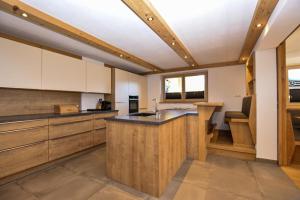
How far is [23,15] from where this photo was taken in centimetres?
182

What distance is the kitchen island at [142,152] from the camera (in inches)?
67.1

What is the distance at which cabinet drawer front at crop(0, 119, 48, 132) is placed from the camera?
1.96 m

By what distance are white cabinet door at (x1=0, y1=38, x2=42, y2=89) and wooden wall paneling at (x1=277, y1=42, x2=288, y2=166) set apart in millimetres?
4201

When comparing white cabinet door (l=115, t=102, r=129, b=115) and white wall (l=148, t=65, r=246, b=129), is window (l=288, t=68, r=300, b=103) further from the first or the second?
white cabinet door (l=115, t=102, r=129, b=115)

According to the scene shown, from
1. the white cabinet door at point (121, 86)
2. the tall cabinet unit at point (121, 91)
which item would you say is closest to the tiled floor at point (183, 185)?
the tall cabinet unit at point (121, 91)

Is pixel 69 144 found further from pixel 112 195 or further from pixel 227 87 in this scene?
pixel 227 87

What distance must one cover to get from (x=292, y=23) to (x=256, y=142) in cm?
197

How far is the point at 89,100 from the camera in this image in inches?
155

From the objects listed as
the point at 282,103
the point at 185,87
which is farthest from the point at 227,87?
the point at 282,103

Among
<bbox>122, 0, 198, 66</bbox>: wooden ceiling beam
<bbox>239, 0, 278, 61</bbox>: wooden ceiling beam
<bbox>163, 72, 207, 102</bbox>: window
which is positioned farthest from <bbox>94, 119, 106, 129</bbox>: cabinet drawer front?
<bbox>239, 0, 278, 61</bbox>: wooden ceiling beam

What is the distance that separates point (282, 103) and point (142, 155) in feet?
8.22

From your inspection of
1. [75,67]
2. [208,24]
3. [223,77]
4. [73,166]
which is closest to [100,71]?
[75,67]

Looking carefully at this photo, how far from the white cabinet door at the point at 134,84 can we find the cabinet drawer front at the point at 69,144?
81.2 inches

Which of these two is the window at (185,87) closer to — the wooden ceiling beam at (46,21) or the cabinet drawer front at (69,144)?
the wooden ceiling beam at (46,21)
